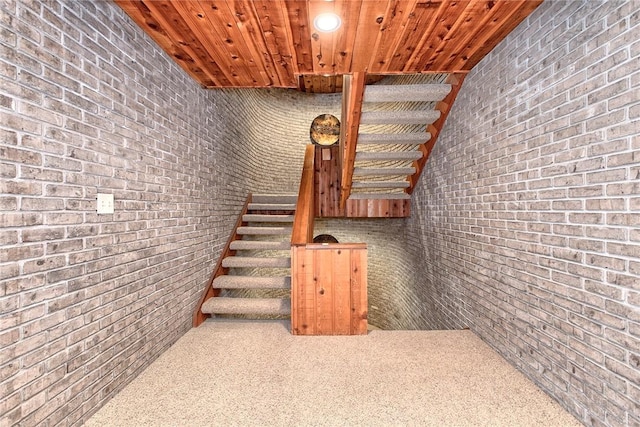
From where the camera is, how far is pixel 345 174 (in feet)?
13.3

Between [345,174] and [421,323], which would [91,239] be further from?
[421,323]

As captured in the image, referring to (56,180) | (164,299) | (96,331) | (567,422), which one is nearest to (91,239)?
(56,180)

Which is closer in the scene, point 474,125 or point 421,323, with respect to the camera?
point 474,125

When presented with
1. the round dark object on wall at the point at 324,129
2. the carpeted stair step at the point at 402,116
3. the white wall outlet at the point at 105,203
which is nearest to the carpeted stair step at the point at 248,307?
the white wall outlet at the point at 105,203

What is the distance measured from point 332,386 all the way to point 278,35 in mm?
2355

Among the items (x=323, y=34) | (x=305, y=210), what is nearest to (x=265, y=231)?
(x=305, y=210)

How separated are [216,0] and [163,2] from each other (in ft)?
1.08

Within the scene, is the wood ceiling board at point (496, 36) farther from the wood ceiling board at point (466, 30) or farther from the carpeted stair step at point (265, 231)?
the carpeted stair step at point (265, 231)

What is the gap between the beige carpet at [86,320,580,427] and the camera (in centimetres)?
175

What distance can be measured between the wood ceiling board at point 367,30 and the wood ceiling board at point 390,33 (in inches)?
1.3

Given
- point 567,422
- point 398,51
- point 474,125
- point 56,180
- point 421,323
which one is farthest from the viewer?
point 421,323

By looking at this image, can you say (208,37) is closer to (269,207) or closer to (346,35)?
(346,35)

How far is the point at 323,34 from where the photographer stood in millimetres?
2145

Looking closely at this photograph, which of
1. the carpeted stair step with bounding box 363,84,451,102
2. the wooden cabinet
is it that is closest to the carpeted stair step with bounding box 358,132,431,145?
the carpeted stair step with bounding box 363,84,451,102
